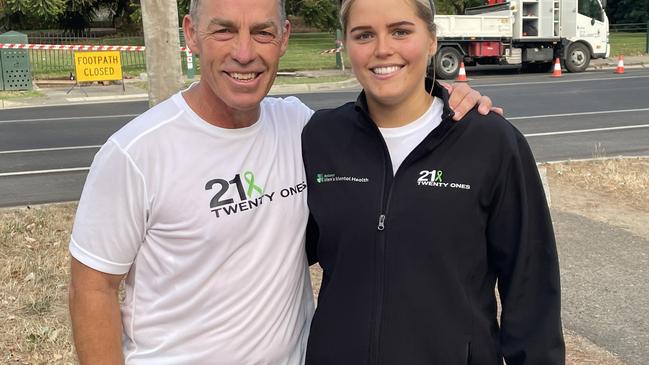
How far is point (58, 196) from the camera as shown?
7.82m

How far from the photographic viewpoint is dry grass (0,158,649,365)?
4.21m

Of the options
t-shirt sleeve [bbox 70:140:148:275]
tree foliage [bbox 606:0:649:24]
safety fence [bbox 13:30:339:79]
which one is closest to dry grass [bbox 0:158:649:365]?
t-shirt sleeve [bbox 70:140:148:275]

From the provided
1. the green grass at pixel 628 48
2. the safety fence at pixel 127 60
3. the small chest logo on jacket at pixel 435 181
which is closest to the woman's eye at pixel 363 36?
the small chest logo on jacket at pixel 435 181

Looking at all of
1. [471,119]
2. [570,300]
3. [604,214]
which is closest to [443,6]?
[604,214]

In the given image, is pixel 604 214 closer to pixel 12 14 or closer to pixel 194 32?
pixel 194 32

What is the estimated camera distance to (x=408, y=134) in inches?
85.2

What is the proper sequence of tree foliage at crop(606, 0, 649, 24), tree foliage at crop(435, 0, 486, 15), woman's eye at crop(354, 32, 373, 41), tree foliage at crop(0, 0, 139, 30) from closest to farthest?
1. woman's eye at crop(354, 32, 373, 41)
2. tree foliage at crop(0, 0, 139, 30)
3. tree foliage at crop(435, 0, 486, 15)
4. tree foliage at crop(606, 0, 649, 24)

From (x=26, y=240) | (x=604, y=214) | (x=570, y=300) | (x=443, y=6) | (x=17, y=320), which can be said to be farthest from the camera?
(x=443, y=6)

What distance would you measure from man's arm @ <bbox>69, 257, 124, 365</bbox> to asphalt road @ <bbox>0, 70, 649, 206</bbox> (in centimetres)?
612

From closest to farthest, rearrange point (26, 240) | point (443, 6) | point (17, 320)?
point (17, 320) → point (26, 240) → point (443, 6)

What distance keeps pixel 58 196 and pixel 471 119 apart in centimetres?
659

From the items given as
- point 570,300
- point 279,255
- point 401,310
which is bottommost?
point 570,300

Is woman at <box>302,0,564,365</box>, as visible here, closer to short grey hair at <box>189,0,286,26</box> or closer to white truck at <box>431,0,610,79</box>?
short grey hair at <box>189,0,286,26</box>

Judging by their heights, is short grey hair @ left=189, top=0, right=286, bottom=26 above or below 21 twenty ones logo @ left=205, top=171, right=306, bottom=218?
above
